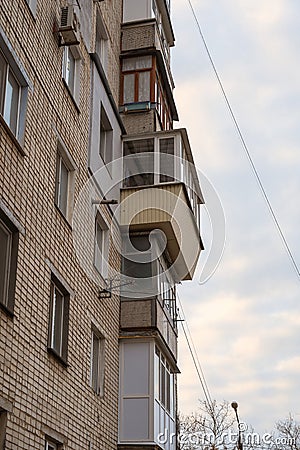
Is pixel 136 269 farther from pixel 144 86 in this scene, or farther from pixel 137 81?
pixel 137 81

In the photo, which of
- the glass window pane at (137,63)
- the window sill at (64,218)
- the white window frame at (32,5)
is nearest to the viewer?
the white window frame at (32,5)

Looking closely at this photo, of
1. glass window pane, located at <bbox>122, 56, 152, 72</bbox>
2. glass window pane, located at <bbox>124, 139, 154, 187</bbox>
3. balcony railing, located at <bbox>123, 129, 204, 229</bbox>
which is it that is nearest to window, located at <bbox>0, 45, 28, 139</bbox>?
balcony railing, located at <bbox>123, 129, 204, 229</bbox>

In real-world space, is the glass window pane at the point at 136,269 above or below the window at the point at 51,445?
above

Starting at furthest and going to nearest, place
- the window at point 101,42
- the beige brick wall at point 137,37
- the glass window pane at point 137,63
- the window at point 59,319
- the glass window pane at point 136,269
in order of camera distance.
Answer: the beige brick wall at point 137,37
the glass window pane at point 137,63
the window at point 101,42
the glass window pane at point 136,269
the window at point 59,319

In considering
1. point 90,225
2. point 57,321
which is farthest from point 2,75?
point 90,225

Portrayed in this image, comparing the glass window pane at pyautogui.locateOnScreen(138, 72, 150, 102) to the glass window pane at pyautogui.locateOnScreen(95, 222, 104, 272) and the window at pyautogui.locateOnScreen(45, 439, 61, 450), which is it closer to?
the glass window pane at pyautogui.locateOnScreen(95, 222, 104, 272)

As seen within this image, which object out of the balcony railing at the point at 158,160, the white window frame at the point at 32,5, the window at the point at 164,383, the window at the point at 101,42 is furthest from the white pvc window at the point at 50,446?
the window at the point at 101,42

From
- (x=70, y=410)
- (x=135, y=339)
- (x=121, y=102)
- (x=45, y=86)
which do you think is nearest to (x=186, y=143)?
(x=121, y=102)

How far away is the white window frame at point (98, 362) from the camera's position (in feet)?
43.8

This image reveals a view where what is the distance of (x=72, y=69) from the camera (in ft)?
43.5

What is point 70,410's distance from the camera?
1105cm

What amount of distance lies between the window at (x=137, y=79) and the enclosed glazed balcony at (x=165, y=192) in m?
1.38

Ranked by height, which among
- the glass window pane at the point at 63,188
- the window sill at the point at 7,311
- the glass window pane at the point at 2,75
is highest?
the glass window pane at the point at 63,188

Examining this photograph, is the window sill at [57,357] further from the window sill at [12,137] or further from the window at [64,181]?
the window sill at [12,137]
